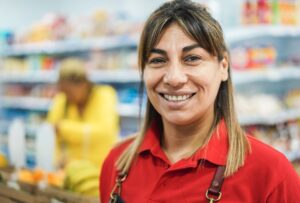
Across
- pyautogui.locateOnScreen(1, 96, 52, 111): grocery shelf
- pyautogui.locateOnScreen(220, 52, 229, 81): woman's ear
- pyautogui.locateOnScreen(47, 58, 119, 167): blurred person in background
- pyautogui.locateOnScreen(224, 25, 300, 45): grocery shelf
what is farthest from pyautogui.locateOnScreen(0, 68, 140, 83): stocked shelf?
pyautogui.locateOnScreen(220, 52, 229, 81): woman's ear

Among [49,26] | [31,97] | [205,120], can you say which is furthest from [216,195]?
[31,97]

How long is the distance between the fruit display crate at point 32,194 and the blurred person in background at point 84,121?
1.43 metres

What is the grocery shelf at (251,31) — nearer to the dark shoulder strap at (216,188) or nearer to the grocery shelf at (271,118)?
the grocery shelf at (271,118)

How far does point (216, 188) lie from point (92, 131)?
212cm

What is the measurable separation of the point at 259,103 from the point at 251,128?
13.6 inches

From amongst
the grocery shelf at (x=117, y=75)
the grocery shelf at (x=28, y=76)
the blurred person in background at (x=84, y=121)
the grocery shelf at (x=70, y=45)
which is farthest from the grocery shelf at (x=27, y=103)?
the blurred person in background at (x=84, y=121)

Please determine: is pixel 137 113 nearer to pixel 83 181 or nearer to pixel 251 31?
pixel 251 31

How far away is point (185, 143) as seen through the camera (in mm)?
1538

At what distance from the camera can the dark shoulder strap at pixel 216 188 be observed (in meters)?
1.31

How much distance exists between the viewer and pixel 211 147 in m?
1.44

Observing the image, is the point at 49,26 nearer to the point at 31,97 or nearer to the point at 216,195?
the point at 31,97

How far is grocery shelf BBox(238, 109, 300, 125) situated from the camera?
453 cm

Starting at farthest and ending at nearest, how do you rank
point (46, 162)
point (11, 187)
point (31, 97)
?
1. point (31, 97)
2. point (46, 162)
3. point (11, 187)

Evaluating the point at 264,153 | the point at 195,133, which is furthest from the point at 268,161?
the point at 195,133
